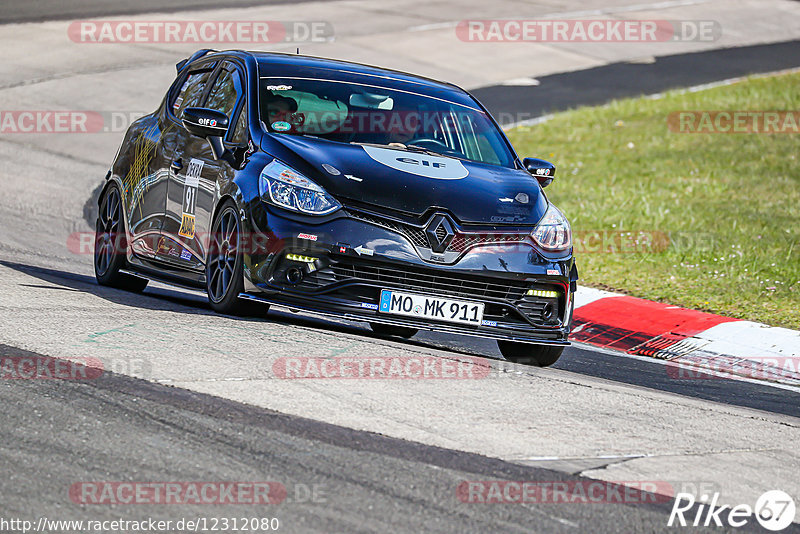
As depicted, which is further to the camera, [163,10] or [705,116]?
[163,10]

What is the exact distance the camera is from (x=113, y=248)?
950 centimetres

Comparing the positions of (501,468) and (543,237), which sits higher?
(543,237)

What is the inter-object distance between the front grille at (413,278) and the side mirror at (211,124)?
1.37m

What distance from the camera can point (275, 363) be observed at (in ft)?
20.6

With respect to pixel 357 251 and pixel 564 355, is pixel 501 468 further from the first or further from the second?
pixel 564 355

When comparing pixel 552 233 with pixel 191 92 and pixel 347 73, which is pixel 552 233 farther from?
pixel 191 92

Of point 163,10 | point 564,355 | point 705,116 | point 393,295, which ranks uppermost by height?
point 163,10

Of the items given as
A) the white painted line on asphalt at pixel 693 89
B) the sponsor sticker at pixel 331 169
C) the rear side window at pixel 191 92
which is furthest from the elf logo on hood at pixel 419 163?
the white painted line on asphalt at pixel 693 89

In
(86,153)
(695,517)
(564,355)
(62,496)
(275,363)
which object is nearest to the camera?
(62,496)

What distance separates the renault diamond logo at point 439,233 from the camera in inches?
284

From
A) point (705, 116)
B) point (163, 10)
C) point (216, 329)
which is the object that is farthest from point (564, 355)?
point (163, 10)

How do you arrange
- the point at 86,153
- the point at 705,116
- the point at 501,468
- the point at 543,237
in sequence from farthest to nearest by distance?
the point at 705,116 < the point at 86,153 < the point at 543,237 < the point at 501,468

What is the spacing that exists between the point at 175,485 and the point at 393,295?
9.54 feet

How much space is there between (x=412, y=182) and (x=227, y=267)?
4.03 ft
